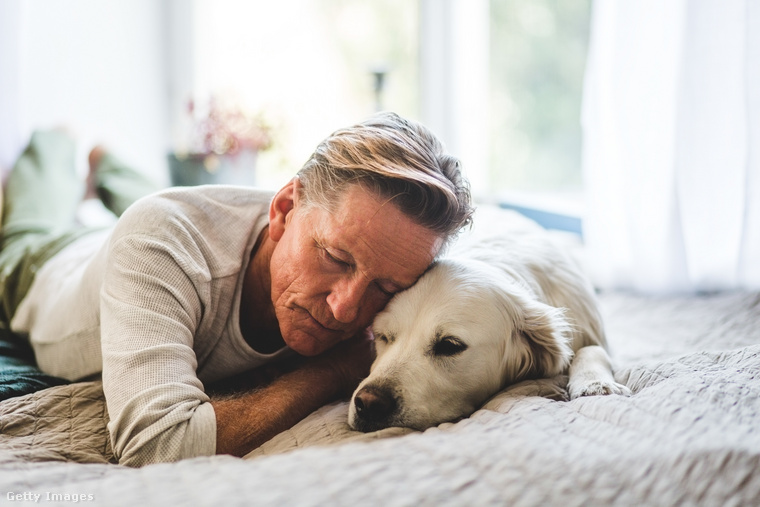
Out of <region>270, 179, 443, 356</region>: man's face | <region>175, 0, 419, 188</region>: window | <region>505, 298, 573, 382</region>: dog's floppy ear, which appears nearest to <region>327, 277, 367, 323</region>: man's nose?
<region>270, 179, 443, 356</region>: man's face

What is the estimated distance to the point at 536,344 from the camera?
1446 millimetres

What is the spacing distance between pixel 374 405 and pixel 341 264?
300mm

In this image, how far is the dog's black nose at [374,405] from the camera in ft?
4.03

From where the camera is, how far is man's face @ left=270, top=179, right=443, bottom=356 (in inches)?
50.2

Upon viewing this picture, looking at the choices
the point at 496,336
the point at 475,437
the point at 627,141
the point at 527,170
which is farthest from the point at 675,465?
the point at 527,170

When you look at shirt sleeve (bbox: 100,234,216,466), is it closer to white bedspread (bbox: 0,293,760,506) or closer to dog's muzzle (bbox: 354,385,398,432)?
white bedspread (bbox: 0,293,760,506)

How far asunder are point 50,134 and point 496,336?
2868 millimetres

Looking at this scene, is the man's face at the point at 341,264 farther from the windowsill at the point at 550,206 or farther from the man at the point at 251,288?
the windowsill at the point at 550,206

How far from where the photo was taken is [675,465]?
0.78 meters

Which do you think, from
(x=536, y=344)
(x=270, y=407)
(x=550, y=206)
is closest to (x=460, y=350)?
(x=536, y=344)

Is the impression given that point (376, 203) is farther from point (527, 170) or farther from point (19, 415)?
point (527, 170)

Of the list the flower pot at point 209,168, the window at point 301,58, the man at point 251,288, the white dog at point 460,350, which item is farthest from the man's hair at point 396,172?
the window at point 301,58

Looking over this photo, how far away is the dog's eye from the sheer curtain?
1135mm

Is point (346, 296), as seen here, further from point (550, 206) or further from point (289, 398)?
point (550, 206)
